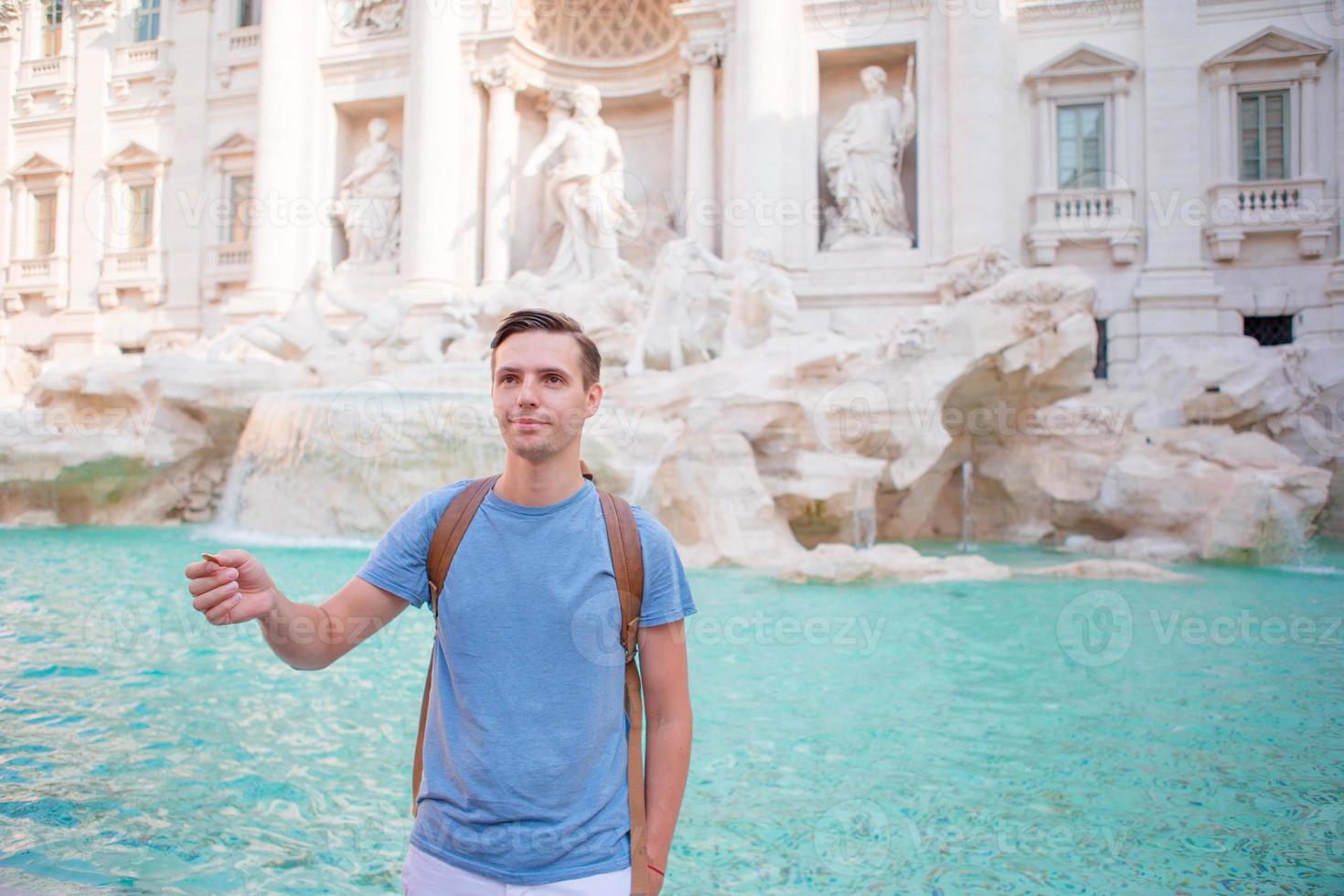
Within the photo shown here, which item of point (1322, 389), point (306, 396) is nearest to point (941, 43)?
point (1322, 389)

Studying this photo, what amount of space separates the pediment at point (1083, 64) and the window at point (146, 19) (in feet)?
53.6

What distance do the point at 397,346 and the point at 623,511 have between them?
1090 centimetres

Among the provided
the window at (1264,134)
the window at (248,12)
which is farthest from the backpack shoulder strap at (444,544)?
the window at (248,12)

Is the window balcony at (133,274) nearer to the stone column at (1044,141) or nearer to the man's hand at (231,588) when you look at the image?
the stone column at (1044,141)

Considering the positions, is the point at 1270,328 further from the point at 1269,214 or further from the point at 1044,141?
the point at 1044,141

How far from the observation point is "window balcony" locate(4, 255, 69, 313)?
56.5 feet

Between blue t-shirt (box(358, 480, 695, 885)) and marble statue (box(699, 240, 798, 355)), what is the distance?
25.6 ft

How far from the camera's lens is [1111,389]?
35.9 ft

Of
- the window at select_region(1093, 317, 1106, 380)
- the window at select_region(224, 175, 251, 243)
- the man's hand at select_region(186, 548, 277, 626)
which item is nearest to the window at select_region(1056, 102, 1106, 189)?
the window at select_region(1093, 317, 1106, 380)

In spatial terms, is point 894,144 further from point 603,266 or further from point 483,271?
point 483,271

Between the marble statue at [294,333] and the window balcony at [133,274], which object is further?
the window balcony at [133,274]

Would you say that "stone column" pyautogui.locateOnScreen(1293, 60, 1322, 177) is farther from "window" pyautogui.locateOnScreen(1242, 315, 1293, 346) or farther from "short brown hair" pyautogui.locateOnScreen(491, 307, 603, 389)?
"short brown hair" pyautogui.locateOnScreen(491, 307, 603, 389)

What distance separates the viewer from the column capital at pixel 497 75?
14.1 meters

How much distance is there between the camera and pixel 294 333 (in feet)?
36.4
